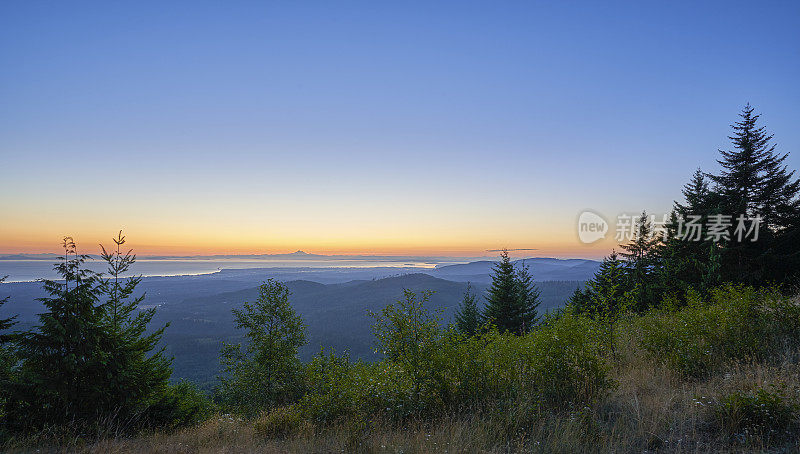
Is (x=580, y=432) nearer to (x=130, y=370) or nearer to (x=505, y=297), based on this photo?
(x=130, y=370)

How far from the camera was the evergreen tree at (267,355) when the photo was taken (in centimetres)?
1950

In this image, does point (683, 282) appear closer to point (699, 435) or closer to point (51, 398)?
point (699, 435)

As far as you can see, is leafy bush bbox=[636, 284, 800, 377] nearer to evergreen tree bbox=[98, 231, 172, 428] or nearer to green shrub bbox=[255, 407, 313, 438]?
green shrub bbox=[255, 407, 313, 438]

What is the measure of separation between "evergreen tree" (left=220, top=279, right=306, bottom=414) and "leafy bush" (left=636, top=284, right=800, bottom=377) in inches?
739

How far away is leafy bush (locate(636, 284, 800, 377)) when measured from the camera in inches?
271

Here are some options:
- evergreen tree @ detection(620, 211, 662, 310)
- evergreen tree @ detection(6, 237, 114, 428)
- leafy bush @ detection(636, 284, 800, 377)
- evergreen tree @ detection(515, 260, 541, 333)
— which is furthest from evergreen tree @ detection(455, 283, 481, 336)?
evergreen tree @ detection(6, 237, 114, 428)

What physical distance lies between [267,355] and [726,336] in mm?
21244

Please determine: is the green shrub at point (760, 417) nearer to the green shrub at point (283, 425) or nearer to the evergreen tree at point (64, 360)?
the green shrub at point (283, 425)

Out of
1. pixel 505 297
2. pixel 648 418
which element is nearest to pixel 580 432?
pixel 648 418

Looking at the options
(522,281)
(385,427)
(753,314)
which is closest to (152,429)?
(385,427)

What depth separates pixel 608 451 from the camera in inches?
180

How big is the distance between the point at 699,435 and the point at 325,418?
21.9 feet

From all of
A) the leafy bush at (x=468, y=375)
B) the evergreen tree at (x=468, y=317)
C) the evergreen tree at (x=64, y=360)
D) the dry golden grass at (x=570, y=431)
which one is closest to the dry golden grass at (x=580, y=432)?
the dry golden grass at (x=570, y=431)

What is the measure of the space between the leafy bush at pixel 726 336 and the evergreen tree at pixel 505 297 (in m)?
23.4
